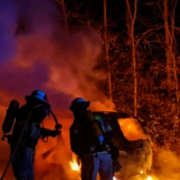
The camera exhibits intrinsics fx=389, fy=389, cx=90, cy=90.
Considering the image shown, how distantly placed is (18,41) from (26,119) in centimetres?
692

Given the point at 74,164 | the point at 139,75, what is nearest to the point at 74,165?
the point at 74,164

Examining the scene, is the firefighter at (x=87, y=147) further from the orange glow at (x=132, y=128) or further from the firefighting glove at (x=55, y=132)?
the orange glow at (x=132, y=128)

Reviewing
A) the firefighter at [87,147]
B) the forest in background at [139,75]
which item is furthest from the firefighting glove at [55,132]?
the forest in background at [139,75]

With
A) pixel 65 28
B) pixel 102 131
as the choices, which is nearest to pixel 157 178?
pixel 102 131

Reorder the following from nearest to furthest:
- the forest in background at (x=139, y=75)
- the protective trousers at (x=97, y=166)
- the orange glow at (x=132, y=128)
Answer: the protective trousers at (x=97, y=166)
the orange glow at (x=132, y=128)
the forest in background at (x=139, y=75)

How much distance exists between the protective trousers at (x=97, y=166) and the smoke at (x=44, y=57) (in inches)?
144

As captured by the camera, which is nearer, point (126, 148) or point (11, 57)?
point (126, 148)

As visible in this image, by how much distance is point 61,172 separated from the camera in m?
7.37

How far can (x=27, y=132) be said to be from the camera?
5.46 m

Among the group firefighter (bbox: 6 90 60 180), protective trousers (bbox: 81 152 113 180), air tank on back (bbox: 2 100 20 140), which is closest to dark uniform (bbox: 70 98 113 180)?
protective trousers (bbox: 81 152 113 180)

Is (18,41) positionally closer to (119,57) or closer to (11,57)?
(11,57)

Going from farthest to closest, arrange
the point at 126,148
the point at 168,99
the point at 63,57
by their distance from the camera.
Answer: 1. the point at 168,99
2. the point at 63,57
3. the point at 126,148

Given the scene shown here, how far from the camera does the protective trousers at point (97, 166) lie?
18.2 feet

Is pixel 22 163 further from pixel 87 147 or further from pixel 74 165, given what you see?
pixel 74 165
